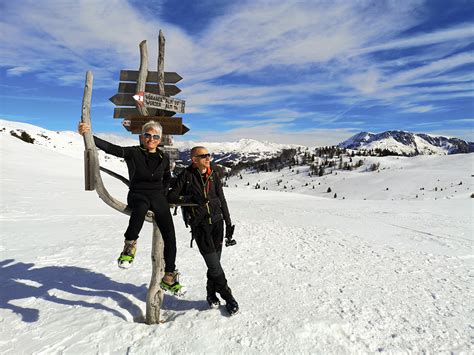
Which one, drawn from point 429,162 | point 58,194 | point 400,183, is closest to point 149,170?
point 58,194

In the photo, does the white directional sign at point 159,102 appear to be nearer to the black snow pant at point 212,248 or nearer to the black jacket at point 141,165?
the black jacket at point 141,165

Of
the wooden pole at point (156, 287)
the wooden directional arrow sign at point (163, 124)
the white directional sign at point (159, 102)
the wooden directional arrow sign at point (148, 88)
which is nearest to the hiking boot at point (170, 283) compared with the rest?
the wooden pole at point (156, 287)

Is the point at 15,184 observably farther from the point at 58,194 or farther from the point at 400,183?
the point at 400,183

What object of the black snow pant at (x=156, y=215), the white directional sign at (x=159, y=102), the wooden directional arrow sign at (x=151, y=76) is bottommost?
the black snow pant at (x=156, y=215)

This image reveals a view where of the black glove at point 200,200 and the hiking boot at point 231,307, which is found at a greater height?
the black glove at point 200,200

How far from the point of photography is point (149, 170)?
4359mm

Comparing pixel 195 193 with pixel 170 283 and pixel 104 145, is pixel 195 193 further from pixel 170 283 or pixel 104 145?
pixel 104 145

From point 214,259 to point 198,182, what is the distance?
50.2 inches

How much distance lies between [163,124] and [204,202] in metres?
1.50

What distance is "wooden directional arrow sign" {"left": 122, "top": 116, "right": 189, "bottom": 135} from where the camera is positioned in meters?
4.87

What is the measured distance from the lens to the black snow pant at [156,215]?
4.14 metres

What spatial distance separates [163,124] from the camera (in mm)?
5137

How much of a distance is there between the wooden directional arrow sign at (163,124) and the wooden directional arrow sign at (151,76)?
728 mm

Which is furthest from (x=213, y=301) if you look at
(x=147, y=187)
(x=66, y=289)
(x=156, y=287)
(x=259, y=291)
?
(x=66, y=289)
